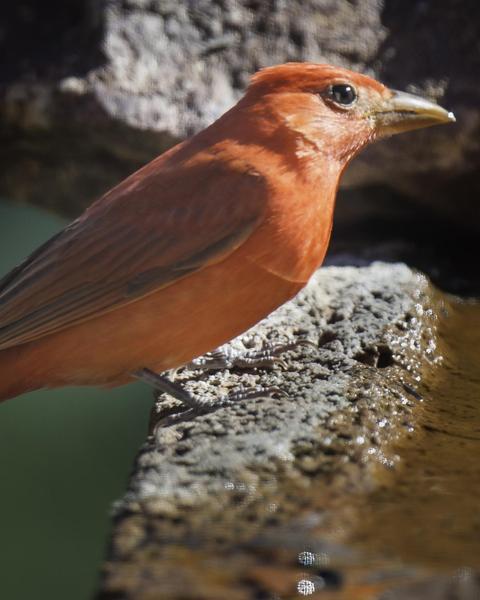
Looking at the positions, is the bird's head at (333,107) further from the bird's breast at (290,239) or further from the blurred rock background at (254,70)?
the blurred rock background at (254,70)

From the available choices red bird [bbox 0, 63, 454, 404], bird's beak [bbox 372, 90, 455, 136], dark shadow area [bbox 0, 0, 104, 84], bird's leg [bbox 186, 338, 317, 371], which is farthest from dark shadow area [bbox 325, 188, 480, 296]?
dark shadow area [bbox 0, 0, 104, 84]

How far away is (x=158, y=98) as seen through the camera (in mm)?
4328

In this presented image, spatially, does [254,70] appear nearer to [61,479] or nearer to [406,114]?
[406,114]

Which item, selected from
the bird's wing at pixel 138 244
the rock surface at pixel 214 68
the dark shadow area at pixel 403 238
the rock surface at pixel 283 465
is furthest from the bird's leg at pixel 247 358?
the rock surface at pixel 214 68

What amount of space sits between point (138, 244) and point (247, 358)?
49 cm

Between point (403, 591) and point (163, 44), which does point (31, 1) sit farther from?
point (403, 591)

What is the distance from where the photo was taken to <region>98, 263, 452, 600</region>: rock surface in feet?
5.80

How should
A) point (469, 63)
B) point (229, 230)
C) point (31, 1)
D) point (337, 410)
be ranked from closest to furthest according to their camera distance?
1. point (337, 410)
2. point (229, 230)
3. point (469, 63)
4. point (31, 1)

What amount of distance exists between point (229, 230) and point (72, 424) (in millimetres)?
2882

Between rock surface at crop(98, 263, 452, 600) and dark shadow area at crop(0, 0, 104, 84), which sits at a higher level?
dark shadow area at crop(0, 0, 104, 84)

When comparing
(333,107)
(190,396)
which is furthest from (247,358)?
(333,107)


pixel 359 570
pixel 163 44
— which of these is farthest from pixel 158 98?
pixel 359 570

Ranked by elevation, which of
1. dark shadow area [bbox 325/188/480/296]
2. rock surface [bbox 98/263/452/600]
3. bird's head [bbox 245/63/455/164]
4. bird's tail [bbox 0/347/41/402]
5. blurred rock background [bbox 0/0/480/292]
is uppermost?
blurred rock background [bbox 0/0/480/292]

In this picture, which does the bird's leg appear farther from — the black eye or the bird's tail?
the black eye
